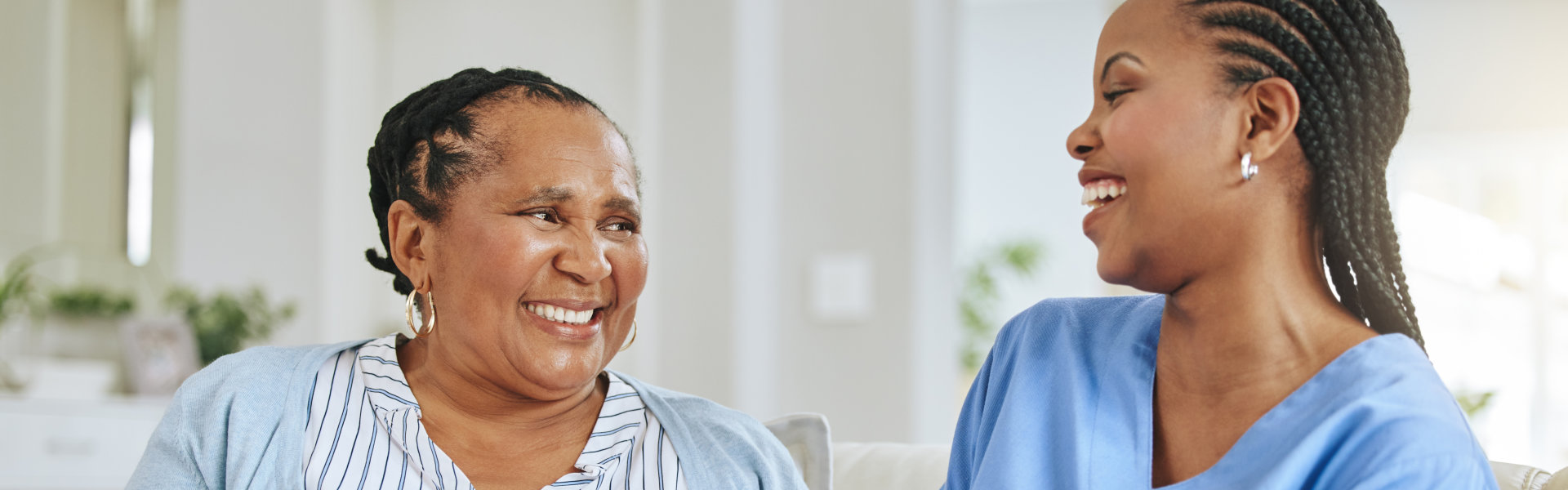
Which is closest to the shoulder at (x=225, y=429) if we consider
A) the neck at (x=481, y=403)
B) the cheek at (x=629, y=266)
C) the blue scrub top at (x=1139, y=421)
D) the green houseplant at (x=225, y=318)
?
the neck at (x=481, y=403)

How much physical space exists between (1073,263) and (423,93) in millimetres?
4755

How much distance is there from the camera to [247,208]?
3115mm

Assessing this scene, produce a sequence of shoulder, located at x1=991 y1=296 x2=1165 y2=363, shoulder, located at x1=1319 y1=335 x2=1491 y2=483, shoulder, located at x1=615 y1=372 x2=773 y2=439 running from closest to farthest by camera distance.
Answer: shoulder, located at x1=1319 y1=335 x2=1491 y2=483 < shoulder, located at x1=991 y1=296 x2=1165 y2=363 < shoulder, located at x1=615 y1=372 x2=773 y2=439

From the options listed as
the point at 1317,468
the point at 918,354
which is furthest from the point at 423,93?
the point at 918,354

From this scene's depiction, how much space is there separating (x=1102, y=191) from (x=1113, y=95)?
0.08m

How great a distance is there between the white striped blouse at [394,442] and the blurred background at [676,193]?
54.6 inches

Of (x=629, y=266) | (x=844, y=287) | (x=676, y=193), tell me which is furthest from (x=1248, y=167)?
(x=676, y=193)

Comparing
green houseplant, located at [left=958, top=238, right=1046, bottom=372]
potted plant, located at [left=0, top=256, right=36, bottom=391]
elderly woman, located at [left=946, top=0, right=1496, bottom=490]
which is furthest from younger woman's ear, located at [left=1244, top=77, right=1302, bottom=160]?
green houseplant, located at [left=958, top=238, right=1046, bottom=372]

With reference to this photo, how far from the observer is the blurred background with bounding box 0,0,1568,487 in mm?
2689

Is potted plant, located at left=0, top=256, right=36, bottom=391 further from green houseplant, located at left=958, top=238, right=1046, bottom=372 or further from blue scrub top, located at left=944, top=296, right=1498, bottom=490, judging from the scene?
green houseplant, located at left=958, top=238, right=1046, bottom=372

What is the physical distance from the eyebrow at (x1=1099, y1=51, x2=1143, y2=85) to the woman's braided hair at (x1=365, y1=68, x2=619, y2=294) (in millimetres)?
583

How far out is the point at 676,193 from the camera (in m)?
2.78

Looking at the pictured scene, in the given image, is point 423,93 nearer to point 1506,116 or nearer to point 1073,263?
point 1506,116

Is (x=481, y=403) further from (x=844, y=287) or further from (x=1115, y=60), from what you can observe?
(x=844, y=287)
